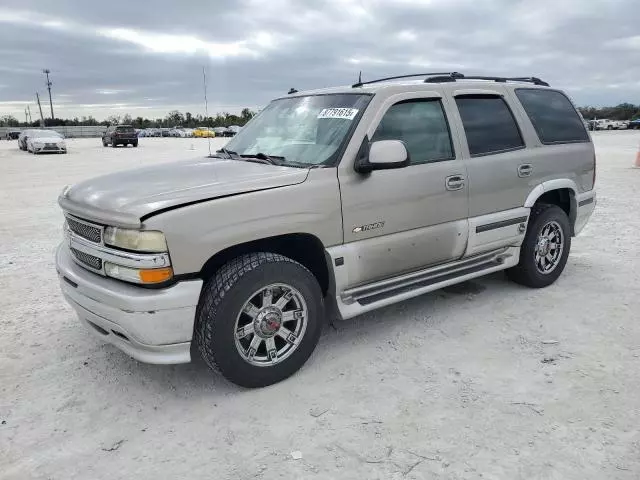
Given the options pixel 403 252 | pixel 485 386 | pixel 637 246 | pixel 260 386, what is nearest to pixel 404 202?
pixel 403 252

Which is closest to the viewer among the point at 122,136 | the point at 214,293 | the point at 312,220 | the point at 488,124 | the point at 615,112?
the point at 214,293

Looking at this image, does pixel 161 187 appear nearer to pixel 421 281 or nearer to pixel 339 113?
pixel 339 113

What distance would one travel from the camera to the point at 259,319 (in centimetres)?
329

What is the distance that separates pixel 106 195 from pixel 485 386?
2.67 metres

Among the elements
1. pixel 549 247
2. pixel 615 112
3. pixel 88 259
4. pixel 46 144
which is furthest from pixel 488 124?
pixel 615 112

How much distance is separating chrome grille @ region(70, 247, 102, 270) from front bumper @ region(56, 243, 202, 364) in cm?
8

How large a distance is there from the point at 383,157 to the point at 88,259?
79.4 inches

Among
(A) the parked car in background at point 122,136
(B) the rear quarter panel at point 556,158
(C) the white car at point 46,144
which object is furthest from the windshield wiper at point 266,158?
(A) the parked car in background at point 122,136

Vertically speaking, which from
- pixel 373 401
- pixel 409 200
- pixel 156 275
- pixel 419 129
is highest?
pixel 419 129

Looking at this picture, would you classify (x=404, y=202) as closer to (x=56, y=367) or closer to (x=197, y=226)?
(x=197, y=226)

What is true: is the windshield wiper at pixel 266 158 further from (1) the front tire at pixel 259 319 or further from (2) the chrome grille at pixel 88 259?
(2) the chrome grille at pixel 88 259

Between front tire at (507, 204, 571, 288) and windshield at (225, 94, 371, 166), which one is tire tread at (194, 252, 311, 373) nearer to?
windshield at (225, 94, 371, 166)

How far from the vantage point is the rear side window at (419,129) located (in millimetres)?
3922

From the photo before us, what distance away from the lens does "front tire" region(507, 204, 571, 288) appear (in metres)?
4.94
